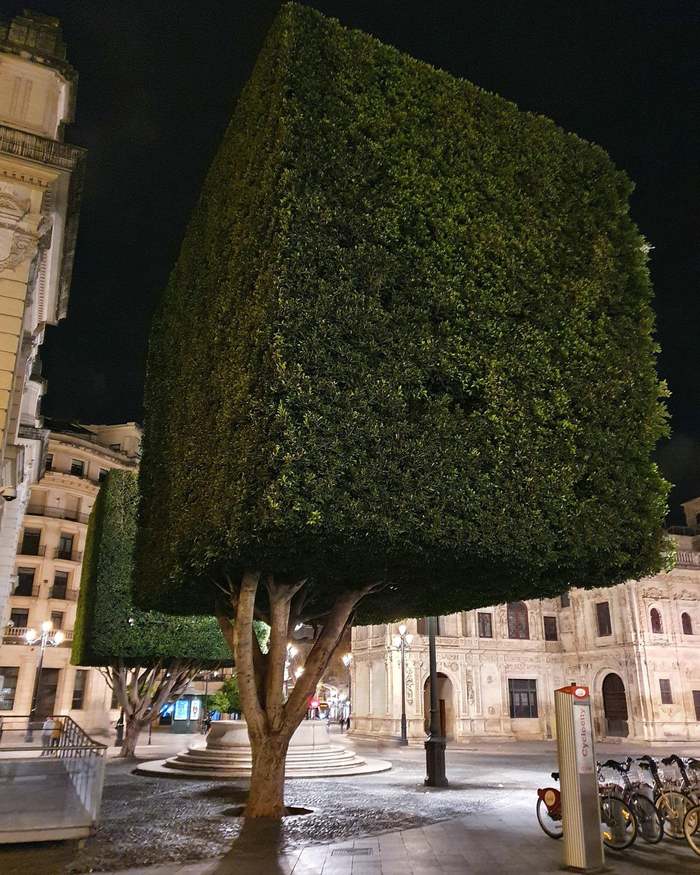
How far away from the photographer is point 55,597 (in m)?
48.3

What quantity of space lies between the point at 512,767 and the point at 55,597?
→ 3687 cm

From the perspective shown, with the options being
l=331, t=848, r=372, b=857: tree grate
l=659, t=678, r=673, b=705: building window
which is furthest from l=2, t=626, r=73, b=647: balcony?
l=331, t=848, r=372, b=857: tree grate

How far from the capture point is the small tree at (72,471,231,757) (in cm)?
2367

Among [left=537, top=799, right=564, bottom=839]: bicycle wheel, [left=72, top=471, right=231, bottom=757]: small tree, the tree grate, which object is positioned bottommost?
the tree grate

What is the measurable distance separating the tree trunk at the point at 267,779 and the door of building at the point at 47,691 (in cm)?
4009

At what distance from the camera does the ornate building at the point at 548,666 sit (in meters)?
38.1

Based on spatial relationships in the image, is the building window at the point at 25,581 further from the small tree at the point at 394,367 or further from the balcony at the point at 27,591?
the small tree at the point at 394,367

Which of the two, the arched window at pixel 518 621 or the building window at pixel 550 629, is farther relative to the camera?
the building window at pixel 550 629

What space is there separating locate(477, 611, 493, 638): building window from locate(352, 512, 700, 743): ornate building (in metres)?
0.06

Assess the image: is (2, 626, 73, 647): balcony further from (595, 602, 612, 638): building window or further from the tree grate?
the tree grate

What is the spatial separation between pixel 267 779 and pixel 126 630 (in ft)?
44.6

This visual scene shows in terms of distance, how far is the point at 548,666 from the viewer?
41.8 m

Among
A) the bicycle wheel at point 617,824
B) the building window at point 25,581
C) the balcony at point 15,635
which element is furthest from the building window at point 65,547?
the bicycle wheel at point 617,824

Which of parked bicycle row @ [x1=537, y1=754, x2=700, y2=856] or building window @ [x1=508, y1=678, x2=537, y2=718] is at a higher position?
building window @ [x1=508, y1=678, x2=537, y2=718]
